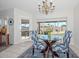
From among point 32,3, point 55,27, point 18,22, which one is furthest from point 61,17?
point 18,22

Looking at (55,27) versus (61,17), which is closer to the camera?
(61,17)

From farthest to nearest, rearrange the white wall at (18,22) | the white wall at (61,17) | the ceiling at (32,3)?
the white wall at (61,17), the white wall at (18,22), the ceiling at (32,3)

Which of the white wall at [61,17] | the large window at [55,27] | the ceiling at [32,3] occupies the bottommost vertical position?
the large window at [55,27]

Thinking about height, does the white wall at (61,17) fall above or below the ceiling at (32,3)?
below

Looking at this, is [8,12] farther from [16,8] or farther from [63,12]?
[63,12]

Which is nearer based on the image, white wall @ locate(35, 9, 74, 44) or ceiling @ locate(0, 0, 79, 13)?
ceiling @ locate(0, 0, 79, 13)

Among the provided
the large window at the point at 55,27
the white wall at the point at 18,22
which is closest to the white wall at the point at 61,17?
the large window at the point at 55,27

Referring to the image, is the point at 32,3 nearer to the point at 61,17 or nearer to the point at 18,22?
the point at 18,22

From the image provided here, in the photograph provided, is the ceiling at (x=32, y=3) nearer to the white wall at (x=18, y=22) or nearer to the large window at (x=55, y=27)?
the white wall at (x=18, y=22)

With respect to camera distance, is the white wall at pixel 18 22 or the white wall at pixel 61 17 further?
the white wall at pixel 61 17

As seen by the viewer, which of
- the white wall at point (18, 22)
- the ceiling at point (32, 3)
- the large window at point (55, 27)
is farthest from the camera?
the large window at point (55, 27)

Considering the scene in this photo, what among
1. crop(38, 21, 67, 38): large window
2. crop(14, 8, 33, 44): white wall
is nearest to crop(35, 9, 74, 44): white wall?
crop(38, 21, 67, 38): large window

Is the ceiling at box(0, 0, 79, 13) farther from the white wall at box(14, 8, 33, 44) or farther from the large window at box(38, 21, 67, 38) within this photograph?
the large window at box(38, 21, 67, 38)

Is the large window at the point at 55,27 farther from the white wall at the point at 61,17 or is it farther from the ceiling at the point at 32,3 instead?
the ceiling at the point at 32,3
